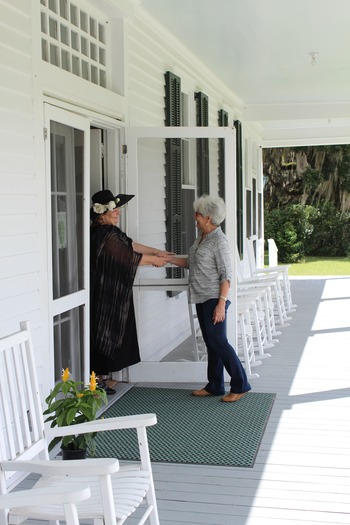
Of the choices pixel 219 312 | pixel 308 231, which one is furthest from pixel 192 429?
pixel 308 231

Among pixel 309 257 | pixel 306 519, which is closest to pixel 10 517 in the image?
pixel 306 519

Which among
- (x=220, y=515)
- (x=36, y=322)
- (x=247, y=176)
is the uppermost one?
(x=247, y=176)

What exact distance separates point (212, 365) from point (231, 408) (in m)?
Result: 0.39

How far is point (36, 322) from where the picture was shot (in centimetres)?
427

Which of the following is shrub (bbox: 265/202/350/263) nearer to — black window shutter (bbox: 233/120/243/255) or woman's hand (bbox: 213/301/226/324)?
black window shutter (bbox: 233/120/243/255)

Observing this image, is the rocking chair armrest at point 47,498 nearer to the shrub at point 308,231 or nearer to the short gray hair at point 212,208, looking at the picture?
the short gray hair at point 212,208

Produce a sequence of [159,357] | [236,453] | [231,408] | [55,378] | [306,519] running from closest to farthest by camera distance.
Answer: [306,519] < [236,453] < [55,378] < [231,408] < [159,357]

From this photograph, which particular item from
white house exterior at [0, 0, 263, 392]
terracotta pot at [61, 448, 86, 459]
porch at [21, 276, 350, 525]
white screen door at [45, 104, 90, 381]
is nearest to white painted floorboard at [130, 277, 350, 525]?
porch at [21, 276, 350, 525]

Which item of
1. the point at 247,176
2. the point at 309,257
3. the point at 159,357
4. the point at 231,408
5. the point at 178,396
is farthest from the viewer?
the point at 309,257

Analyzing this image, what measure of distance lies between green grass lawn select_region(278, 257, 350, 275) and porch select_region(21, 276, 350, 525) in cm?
1164

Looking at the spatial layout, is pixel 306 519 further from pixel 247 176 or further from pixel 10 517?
pixel 247 176

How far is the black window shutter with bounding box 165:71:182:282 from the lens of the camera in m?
6.31

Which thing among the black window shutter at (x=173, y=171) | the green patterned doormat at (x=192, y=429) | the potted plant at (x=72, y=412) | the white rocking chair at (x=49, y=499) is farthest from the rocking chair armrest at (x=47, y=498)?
the black window shutter at (x=173, y=171)

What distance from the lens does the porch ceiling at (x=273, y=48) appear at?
20.4ft
